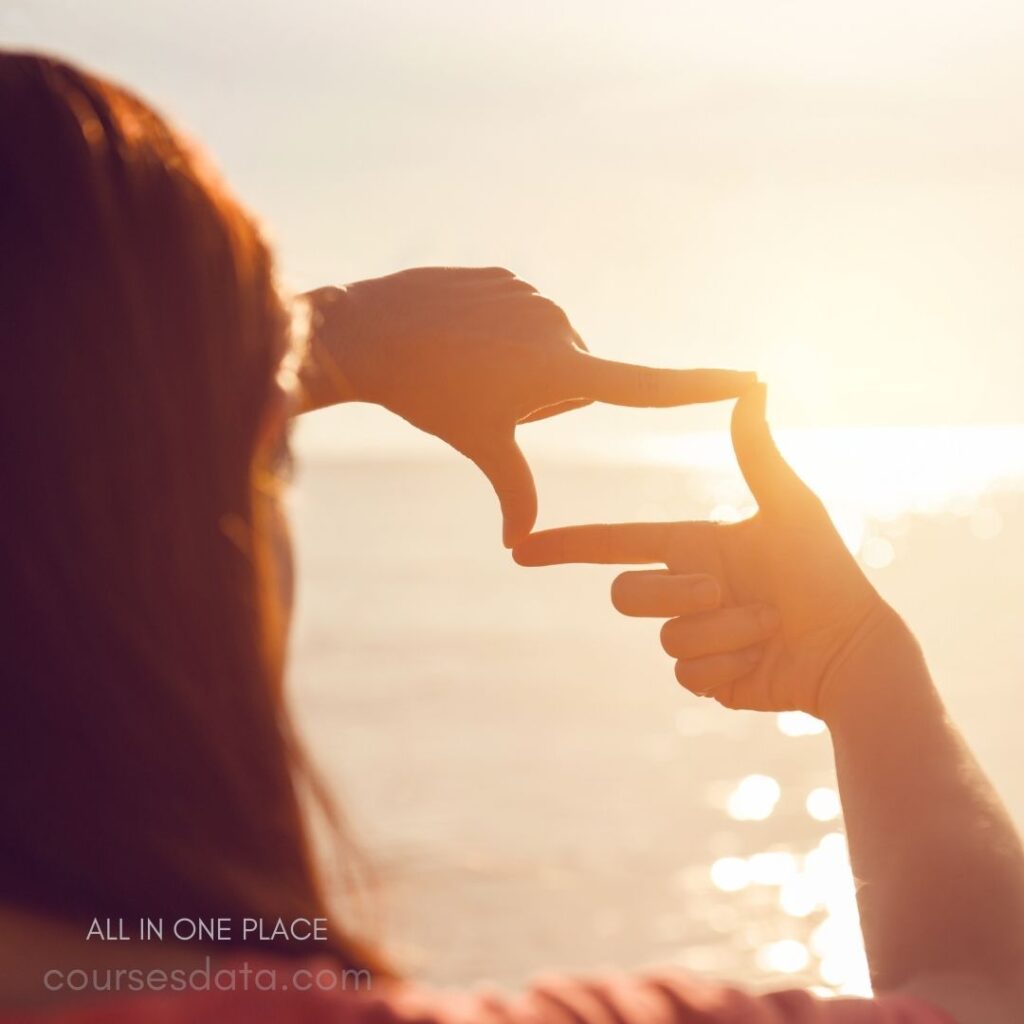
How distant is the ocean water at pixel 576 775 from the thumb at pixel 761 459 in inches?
1.9

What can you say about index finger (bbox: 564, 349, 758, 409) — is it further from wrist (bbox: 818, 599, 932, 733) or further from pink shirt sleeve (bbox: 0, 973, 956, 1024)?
pink shirt sleeve (bbox: 0, 973, 956, 1024)

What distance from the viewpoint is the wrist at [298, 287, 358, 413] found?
1.70 m

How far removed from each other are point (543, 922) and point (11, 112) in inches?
504

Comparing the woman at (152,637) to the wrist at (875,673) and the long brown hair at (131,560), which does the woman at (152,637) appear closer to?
the long brown hair at (131,560)

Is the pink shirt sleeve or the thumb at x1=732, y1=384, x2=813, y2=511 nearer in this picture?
the pink shirt sleeve

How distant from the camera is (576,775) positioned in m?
19.4

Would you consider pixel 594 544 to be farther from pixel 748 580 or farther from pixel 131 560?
pixel 131 560

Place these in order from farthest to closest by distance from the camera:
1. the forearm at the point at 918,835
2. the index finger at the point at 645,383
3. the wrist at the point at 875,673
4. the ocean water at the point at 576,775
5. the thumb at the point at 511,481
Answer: the ocean water at the point at 576,775, the thumb at the point at 511,481, the index finger at the point at 645,383, the wrist at the point at 875,673, the forearm at the point at 918,835

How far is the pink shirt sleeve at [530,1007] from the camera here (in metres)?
0.93

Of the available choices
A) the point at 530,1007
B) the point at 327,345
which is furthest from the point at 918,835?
the point at 327,345

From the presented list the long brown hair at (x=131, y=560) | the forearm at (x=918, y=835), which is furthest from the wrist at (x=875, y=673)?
the long brown hair at (x=131, y=560)

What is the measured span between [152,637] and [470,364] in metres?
0.77

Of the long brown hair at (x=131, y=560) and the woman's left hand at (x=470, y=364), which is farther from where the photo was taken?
the woman's left hand at (x=470, y=364)

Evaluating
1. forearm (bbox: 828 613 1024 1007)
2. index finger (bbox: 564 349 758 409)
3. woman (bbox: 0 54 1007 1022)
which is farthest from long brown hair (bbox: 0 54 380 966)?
index finger (bbox: 564 349 758 409)
